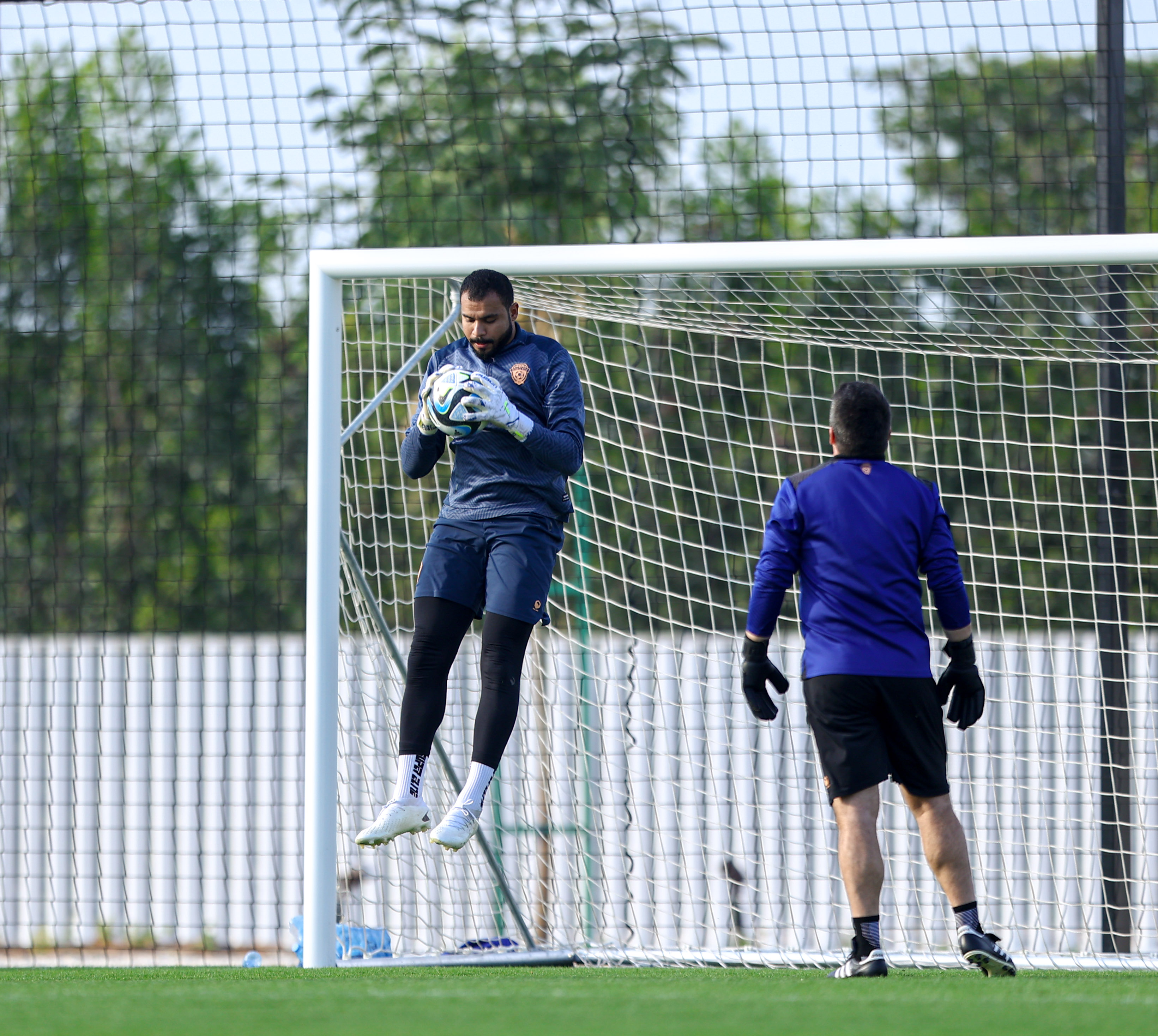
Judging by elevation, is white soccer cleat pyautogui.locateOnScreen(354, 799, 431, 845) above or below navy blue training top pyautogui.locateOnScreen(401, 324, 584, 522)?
below

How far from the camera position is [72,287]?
1142 cm

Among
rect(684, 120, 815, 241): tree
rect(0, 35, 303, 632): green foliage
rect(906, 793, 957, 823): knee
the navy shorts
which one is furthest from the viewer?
rect(0, 35, 303, 632): green foliage

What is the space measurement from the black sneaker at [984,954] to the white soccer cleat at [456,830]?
1.29 meters

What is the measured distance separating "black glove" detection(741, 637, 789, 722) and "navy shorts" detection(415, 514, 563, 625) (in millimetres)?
573

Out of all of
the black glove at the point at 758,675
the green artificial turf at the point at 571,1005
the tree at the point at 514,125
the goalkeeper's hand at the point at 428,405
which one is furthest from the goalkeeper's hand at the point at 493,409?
the tree at the point at 514,125

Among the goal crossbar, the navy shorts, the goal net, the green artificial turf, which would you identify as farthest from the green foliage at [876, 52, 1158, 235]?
the green artificial turf

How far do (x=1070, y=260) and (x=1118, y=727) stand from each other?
254 centimetres

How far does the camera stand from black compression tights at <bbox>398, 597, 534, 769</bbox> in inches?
149

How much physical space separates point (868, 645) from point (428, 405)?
4.29ft

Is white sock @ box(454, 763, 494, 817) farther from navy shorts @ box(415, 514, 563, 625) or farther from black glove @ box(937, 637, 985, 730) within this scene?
black glove @ box(937, 637, 985, 730)

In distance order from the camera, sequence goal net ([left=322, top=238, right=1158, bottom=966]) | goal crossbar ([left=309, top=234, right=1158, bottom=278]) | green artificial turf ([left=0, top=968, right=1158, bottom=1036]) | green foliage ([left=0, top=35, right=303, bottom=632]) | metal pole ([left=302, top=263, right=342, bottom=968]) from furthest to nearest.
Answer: green foliage ([left=0, top=35, right=303, bottom=632]) → goal net ([left=322, top=238, right=1158, bottom=966]) → metal pole ([left=302, top=263, right=342, bottom=968]) → goal crossbar ([left=309, top=234, right=1158, bottom=278]) → green artificial turf ([left=0, top=968, right=1158, bottom=1036])

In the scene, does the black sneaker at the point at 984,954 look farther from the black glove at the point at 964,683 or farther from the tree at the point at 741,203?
the tree at the point at 741,203

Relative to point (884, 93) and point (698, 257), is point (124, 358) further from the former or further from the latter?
point (698, 257)

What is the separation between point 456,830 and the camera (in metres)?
3.64
